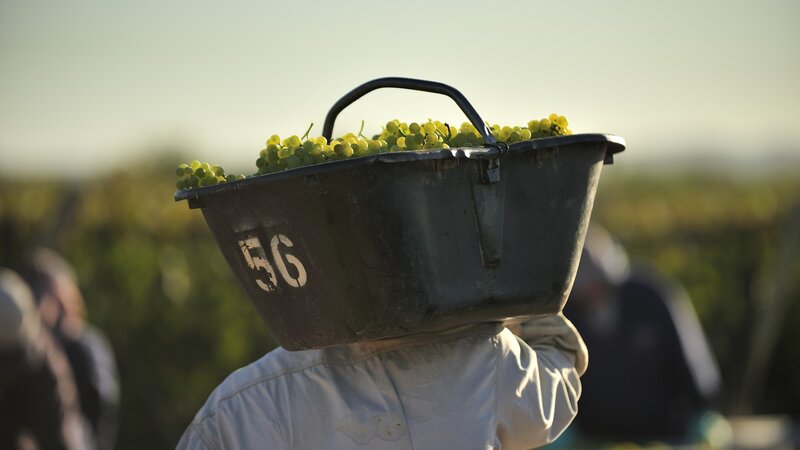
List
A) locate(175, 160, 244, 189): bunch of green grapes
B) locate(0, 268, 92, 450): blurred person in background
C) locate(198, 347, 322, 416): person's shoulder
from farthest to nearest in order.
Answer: locate(0, 268, 92, 450): blurred person in background, locate(198, 347, 322, 416): person's shoulder, locate(175, 160, 244, 189): bunch of green grapes

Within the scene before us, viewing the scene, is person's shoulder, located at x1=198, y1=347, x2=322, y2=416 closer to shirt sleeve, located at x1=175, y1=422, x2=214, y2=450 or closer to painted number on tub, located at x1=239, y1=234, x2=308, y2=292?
shirt sleeve, located at x1=175, y1=422, x2=214, y2=450

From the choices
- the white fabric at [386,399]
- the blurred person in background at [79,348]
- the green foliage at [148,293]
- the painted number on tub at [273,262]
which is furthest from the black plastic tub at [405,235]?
the green foliage at [148,293]

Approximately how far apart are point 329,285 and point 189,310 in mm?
5983

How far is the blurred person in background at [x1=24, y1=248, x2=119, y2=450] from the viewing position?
5.73m

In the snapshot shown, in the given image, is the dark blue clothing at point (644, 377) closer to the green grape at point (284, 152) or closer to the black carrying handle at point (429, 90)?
the black carrying handle at point (429, 90)

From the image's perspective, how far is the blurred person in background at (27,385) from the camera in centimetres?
503

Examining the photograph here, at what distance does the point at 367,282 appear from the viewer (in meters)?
1.92

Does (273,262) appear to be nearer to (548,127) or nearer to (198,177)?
(198,177)

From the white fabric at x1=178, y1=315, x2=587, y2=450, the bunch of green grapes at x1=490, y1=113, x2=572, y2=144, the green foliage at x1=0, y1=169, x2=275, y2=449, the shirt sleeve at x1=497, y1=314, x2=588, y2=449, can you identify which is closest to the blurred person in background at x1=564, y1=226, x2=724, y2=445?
the green foliage at x1=0, y1=169, x2=275, y2=449

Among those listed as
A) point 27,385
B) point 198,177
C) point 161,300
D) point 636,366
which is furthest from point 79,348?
point 198,177

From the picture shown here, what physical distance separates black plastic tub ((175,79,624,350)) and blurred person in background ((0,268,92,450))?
3335 mm

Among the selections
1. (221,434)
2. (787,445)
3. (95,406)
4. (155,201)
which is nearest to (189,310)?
(155,201)

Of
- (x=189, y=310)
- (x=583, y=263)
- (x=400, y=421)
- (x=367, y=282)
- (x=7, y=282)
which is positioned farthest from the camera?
(x=189, y=310)

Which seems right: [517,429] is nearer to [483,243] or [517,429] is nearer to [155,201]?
[483,243]
